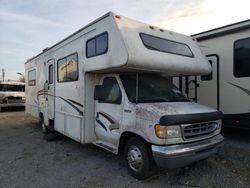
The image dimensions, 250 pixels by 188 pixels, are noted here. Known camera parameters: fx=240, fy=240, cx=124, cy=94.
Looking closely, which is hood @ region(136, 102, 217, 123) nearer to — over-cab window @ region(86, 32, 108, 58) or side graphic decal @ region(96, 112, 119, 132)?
side graphic decal @ region(96, 112, 119, 132)

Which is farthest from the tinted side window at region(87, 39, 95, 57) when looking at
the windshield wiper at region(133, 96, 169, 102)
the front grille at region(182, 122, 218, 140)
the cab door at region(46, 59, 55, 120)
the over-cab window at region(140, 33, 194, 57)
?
the front grille at region(182, 122, 218, 140)

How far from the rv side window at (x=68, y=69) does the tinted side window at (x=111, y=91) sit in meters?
1.18

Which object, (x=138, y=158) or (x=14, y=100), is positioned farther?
(x=14, y=100)

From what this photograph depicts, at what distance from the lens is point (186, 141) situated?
13.7ft

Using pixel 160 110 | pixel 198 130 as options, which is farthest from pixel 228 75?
pixel 160 110

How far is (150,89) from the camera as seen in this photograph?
5094mm

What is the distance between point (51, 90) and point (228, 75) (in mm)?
5605

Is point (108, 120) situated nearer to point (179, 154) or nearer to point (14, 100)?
point (179, 154)

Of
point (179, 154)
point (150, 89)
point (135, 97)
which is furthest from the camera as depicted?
point (150, 89)

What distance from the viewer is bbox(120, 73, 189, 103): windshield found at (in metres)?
4.83

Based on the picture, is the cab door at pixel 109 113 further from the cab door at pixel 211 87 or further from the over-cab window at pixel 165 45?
the cab door at pixel 211 87

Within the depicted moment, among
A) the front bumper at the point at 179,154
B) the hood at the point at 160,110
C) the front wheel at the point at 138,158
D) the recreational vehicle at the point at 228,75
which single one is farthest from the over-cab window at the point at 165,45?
the front bumper at the point at 179,154

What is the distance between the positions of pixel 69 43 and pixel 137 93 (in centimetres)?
304

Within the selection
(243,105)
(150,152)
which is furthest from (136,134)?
(243,105)
